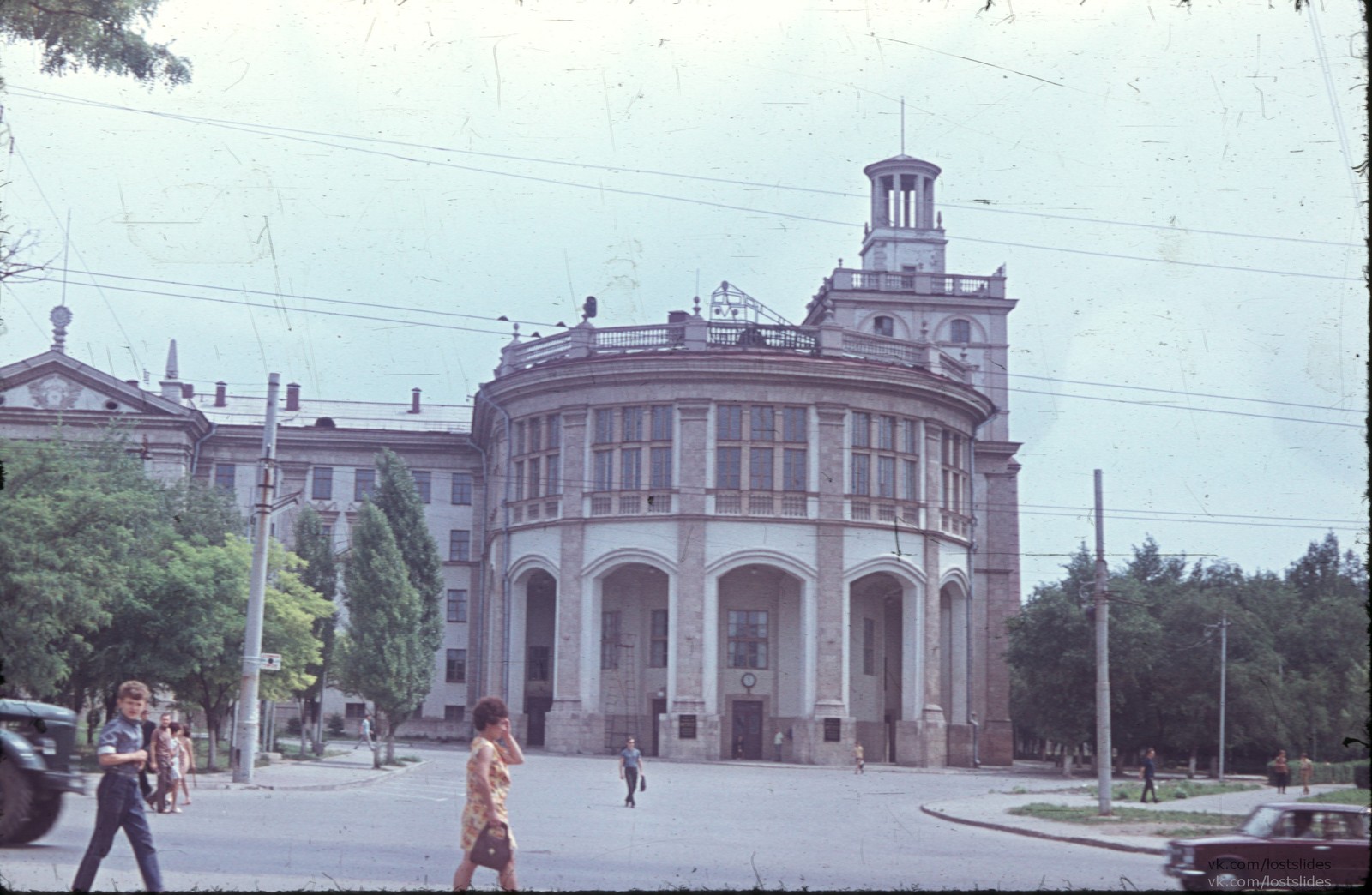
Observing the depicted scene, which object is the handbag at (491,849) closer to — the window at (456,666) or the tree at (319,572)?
the tree at (319,572)

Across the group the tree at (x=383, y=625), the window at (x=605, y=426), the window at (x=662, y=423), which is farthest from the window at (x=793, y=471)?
the tree at (x=383, y=625)

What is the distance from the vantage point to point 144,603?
103ft

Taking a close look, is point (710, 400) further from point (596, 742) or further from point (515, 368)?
point (596, 742)

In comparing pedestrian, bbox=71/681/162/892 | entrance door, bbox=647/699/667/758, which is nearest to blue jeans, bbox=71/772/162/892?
pedestrian, bbox=71/681/162/892

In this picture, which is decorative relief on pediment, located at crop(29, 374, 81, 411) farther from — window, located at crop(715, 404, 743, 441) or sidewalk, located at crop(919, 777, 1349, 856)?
sidewalk, located at crop(919, 777, 1349, 856)

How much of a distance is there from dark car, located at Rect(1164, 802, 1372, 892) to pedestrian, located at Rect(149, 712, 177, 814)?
533 inches

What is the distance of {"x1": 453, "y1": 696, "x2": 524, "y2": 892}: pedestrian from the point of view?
10.1 meters

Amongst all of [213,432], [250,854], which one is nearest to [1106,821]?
[250,854]

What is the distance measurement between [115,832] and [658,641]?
144ft

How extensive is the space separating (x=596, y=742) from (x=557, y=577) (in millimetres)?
6068

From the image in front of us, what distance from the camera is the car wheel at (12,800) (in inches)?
548

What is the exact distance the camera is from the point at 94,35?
45.8ft

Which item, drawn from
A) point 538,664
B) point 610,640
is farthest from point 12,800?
point 610,640

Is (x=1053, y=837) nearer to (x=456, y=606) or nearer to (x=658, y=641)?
(x=658, y=641)
